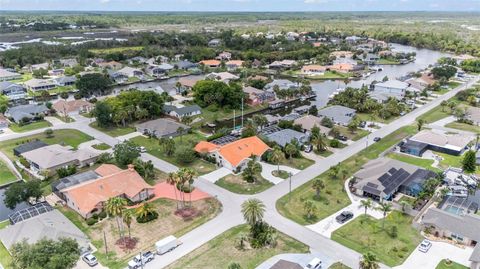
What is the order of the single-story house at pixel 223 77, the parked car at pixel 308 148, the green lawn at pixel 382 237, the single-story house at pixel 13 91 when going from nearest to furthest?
the green lawn at pixel 382 237 → the parked car at pixel 308 148 → the single-story house at pixel 13 91 → the single-story house at pixel 223 77

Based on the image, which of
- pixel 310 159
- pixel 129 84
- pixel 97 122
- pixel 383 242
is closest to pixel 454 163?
pixel 310 159

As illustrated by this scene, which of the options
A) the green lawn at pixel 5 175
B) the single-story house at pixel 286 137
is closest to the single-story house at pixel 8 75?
the green lawn at pixel 5 175

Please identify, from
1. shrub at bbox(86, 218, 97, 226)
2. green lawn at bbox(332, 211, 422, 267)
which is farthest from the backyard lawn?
green lawn at bbox(332, 211, 422, 267)

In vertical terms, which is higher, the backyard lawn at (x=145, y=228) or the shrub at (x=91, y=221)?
the shrub at (x=91, y=221)

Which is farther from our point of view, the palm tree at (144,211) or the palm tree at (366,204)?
the palm tree at (366,204)

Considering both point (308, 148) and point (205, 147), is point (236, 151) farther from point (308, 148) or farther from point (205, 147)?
point (308, 148)

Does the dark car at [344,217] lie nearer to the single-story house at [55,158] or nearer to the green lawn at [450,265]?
the green lawn at [450,265]

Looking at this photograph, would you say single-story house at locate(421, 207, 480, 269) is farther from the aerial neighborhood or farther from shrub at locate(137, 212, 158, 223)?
shrub at locate(137, 212, 158, 223)

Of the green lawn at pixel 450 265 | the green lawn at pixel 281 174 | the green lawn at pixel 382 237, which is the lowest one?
the green lawn at pixel 281 174
